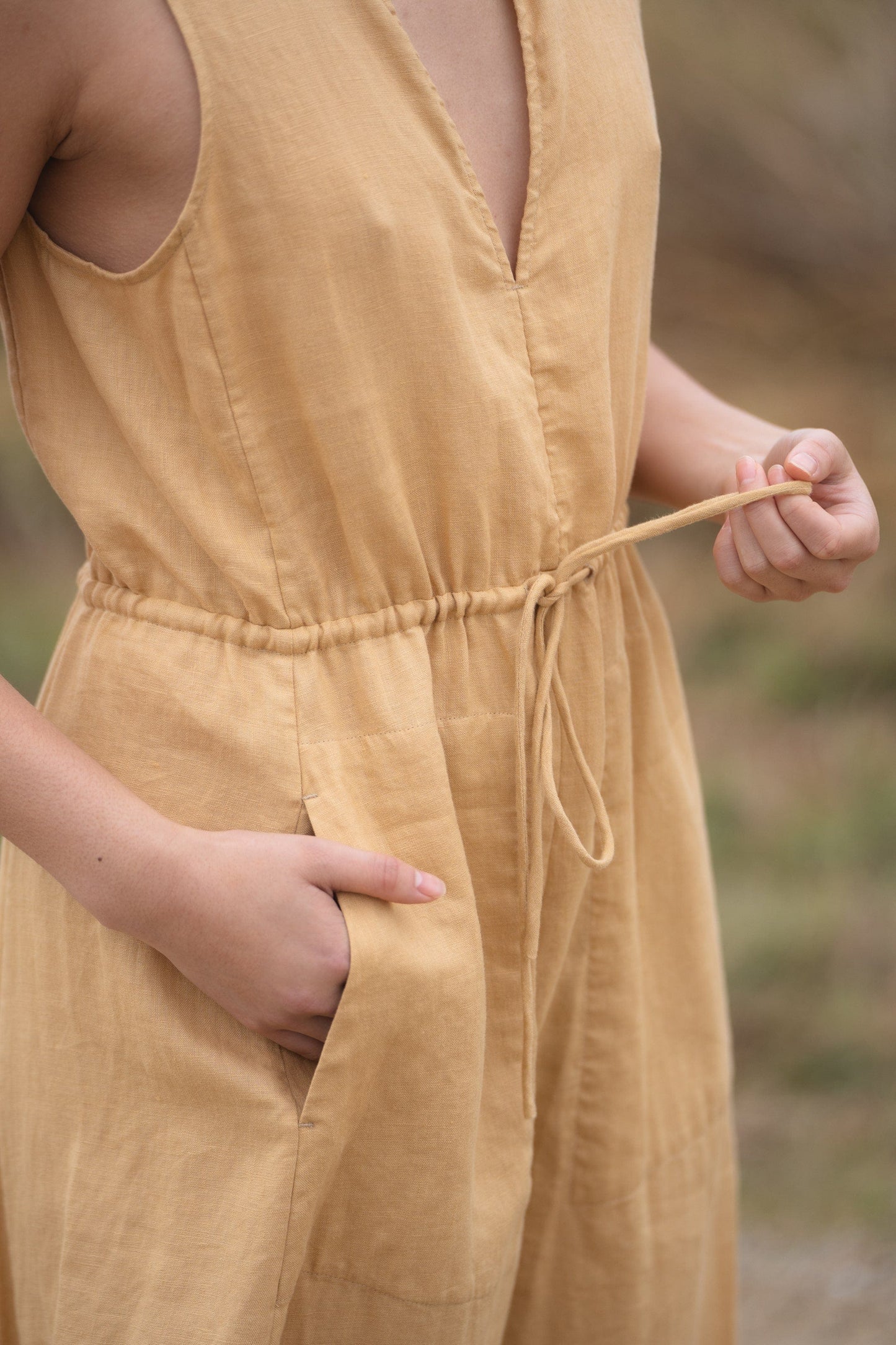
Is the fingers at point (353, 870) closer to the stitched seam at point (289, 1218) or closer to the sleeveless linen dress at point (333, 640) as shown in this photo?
the sleeveless linen dress at point (333, 640)

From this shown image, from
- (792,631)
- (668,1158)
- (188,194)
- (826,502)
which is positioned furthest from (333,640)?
(792,631)

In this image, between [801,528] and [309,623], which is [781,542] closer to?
[801,528]

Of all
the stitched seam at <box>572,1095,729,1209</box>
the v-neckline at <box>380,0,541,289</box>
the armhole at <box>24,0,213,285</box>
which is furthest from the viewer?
the stitched seam at <box>572,1095,729,1209</box>

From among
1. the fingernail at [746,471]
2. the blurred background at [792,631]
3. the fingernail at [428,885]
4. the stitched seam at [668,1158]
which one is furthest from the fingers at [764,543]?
the blurred background at [792,631]

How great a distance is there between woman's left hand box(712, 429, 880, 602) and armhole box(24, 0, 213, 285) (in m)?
0.42

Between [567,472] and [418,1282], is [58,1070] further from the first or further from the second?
[567,472]

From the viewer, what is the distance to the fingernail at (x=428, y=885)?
746 mm

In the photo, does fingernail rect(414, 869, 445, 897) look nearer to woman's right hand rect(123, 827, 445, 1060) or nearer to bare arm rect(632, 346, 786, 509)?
woman's right hand rect(123, 827, 445, 1060)

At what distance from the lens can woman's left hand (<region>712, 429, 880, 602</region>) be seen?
864 mm

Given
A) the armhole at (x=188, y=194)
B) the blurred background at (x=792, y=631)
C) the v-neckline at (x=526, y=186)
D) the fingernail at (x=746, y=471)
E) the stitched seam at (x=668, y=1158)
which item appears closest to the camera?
the armhole at (x=188, y=194)

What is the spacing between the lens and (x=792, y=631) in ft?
11.3

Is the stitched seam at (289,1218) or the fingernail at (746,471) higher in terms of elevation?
the fingernail at (746,471)

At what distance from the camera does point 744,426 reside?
1.04 m

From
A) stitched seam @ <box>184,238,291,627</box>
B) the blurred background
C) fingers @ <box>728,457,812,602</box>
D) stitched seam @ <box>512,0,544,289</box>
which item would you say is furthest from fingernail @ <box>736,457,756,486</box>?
the blurred background
